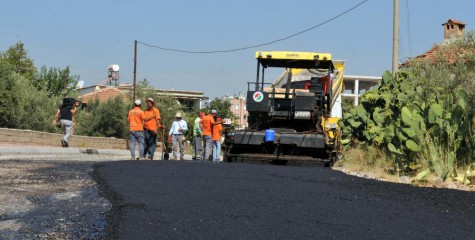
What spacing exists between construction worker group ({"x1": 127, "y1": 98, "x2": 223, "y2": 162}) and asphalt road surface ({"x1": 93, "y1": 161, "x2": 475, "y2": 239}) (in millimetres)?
6174

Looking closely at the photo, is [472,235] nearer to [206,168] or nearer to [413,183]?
[413,183]

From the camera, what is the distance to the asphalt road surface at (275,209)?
5.69m

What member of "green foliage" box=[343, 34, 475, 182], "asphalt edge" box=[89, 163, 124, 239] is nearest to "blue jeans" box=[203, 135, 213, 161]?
"green foliage" box=[343, 34, 475, 182]

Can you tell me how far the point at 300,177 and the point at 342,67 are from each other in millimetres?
13271

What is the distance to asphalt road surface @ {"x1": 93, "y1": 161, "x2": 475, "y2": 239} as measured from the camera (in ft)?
18.7

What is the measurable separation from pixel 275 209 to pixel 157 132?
1194 cm

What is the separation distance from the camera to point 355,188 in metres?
9.41

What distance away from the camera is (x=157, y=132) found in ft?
61.0

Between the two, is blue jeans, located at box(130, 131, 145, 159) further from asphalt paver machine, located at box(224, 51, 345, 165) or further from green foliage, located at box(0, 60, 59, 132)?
green foliage, located at box(0, 60, 59, 132)

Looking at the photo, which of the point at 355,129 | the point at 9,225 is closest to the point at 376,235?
the point at 9,225

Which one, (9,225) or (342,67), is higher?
(342,67)

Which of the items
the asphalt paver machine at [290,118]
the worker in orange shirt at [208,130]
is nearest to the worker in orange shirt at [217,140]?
the worker in orange shirt at [208,130]

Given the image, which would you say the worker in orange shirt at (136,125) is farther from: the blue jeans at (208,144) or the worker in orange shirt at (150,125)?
the blue jeans at (208,144)

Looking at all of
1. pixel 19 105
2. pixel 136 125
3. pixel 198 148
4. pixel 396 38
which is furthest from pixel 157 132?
pixel 19 105
